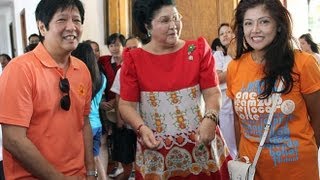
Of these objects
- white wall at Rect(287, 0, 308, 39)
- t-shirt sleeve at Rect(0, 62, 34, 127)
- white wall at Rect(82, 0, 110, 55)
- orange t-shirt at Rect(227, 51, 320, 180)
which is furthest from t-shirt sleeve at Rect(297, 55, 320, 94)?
white wall at Rect(287, 0, 308, 39)

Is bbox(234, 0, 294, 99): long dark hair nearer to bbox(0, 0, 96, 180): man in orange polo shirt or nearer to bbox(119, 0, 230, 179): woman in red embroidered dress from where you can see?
bbox(119, 0, 230, 179): woman in red embroidered dress

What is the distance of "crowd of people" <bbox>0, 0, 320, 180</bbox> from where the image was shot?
1.52 metres

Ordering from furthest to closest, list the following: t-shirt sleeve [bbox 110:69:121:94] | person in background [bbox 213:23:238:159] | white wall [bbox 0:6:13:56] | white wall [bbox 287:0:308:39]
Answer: white wall [bbox 0:6:13:56]
white wall [bbox 287:0:308:39]
t-shirt sleeve [bbox 110:69:121:94]
person in background [bbox 213:23:238:159]

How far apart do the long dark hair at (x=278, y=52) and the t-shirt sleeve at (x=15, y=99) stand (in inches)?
35.5

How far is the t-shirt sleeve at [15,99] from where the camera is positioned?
4.49 feet

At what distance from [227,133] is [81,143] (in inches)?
72.5

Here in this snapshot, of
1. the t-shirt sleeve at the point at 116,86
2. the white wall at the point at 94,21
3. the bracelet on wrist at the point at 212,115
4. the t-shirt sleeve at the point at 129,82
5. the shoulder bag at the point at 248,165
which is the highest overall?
the white wall at the point at 94,21

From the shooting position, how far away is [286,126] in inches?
63.6

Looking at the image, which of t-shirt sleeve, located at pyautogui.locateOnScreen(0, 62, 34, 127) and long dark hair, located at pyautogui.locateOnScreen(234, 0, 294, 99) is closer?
t-shirt sleeve, located at pyautogui.locateOnScreen(0, 62, 34, 127)

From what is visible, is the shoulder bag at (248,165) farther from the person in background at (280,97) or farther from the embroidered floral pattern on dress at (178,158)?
the embroidered floral pattern on dress at (178,158)

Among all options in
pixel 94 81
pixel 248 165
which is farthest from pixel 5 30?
pixel 248 165

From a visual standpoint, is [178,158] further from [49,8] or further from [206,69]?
[49,8]

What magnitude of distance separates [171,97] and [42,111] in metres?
0.53

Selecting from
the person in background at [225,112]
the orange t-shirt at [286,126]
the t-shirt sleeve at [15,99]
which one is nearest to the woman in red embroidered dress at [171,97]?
the orange t-shirt at [286,126]
